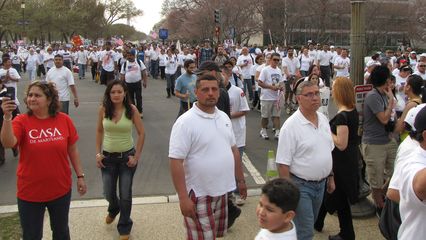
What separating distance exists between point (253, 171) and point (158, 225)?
2.53m

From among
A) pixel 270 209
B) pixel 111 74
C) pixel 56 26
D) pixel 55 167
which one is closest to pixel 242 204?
pixel 55 167

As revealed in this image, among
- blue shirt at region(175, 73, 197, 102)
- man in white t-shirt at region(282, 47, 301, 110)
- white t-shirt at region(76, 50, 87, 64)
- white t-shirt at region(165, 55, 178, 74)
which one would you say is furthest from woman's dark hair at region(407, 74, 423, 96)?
white t-shirt at region(76, 50, 87, 64)

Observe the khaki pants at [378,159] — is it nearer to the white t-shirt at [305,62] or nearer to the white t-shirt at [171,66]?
the white t-shirt at [305,62]

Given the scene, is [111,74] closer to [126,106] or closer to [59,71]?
[59,71]

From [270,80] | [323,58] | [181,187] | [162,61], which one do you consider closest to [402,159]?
[181,187]

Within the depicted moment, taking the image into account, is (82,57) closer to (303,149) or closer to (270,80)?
(270,80)

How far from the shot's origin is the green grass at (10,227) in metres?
5.07

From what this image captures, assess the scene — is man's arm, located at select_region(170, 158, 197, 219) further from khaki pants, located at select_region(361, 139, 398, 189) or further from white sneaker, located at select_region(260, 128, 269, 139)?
white sneaker, located at select_region(260, 128, 269, 139)

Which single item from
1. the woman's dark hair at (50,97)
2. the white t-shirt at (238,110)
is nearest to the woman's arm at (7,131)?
the woman's dark hair at (50,97)

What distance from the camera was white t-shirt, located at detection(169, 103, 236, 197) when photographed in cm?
347

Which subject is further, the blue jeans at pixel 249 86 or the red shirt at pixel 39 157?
the blue jeans at pixel 249 86

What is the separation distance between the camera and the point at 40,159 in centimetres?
383

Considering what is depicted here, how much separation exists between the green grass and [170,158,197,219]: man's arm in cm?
254

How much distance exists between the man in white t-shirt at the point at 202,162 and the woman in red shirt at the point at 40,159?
1.07 m
